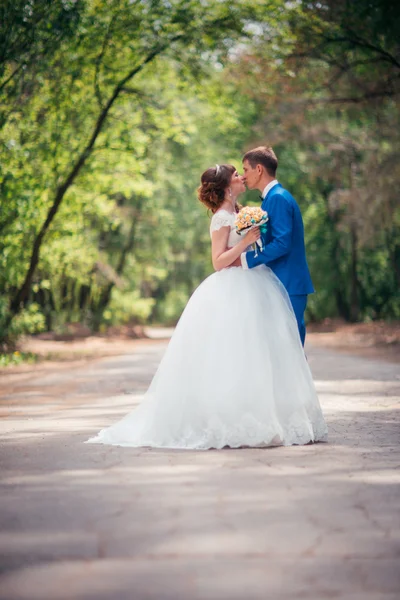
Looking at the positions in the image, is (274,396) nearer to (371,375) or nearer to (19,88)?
(371,375)

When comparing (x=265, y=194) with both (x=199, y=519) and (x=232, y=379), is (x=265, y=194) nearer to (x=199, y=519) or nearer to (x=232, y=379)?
(x=232, y=379)

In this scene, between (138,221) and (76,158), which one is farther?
(138,221)

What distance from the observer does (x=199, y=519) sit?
462cm

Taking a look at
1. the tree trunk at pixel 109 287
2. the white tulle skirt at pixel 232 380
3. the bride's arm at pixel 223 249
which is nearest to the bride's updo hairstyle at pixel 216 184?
the bride's arm at pixel 223 249

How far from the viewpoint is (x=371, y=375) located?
586 inches

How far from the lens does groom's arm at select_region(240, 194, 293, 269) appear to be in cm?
741

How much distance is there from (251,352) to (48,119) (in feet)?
48.3

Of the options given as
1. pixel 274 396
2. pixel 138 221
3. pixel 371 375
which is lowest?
pixel 371 375

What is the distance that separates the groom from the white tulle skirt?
0.38 ft

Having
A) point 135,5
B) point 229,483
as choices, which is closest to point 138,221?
point 135,5

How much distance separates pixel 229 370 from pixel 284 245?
1.17 metres

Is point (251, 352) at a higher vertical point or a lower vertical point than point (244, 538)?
higher

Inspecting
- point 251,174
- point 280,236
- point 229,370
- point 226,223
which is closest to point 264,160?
point 251,174

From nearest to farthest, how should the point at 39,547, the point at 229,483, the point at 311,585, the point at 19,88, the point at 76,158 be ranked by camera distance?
1. the point at 311,585
2. the point at 39,547
3. the point at 229,483
4. the point at 19,88
5. the point at 76,158
